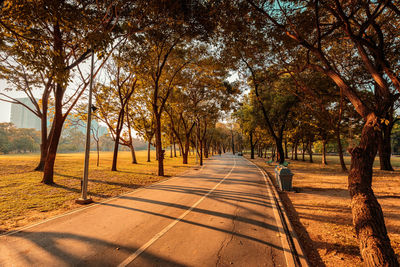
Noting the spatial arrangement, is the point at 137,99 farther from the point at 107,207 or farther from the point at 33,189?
the point at 107,207

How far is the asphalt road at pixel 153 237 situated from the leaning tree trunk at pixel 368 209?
5.48 ft

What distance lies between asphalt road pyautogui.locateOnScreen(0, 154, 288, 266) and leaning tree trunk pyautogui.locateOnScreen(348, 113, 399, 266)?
1.67 metres

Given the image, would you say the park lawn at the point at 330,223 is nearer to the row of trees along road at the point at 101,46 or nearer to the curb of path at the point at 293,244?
the curb of path at the point at 293,244

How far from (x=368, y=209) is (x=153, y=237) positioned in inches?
216

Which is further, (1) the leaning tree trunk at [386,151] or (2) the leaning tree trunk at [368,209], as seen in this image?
(1) the leaning tree trunk at [386,151]

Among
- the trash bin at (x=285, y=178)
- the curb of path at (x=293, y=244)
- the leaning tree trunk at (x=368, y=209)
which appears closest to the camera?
the leaning tree trunk at (x=368, y=209)

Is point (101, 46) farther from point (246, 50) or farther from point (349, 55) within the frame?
point (349, 55)

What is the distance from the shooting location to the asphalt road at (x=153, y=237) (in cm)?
378

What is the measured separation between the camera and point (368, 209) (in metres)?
4.22

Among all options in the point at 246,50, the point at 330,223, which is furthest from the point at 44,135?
the point at 330,223

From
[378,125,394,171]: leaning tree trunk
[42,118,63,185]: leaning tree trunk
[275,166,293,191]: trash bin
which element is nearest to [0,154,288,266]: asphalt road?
[275,166,293,191]: trash bin

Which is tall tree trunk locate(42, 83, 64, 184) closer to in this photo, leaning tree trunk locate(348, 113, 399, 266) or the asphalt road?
the asphalt road

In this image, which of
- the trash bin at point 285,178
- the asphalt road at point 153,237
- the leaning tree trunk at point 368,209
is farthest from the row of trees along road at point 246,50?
the trash bin at point 285,178

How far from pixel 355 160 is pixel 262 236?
3484 millimetres
